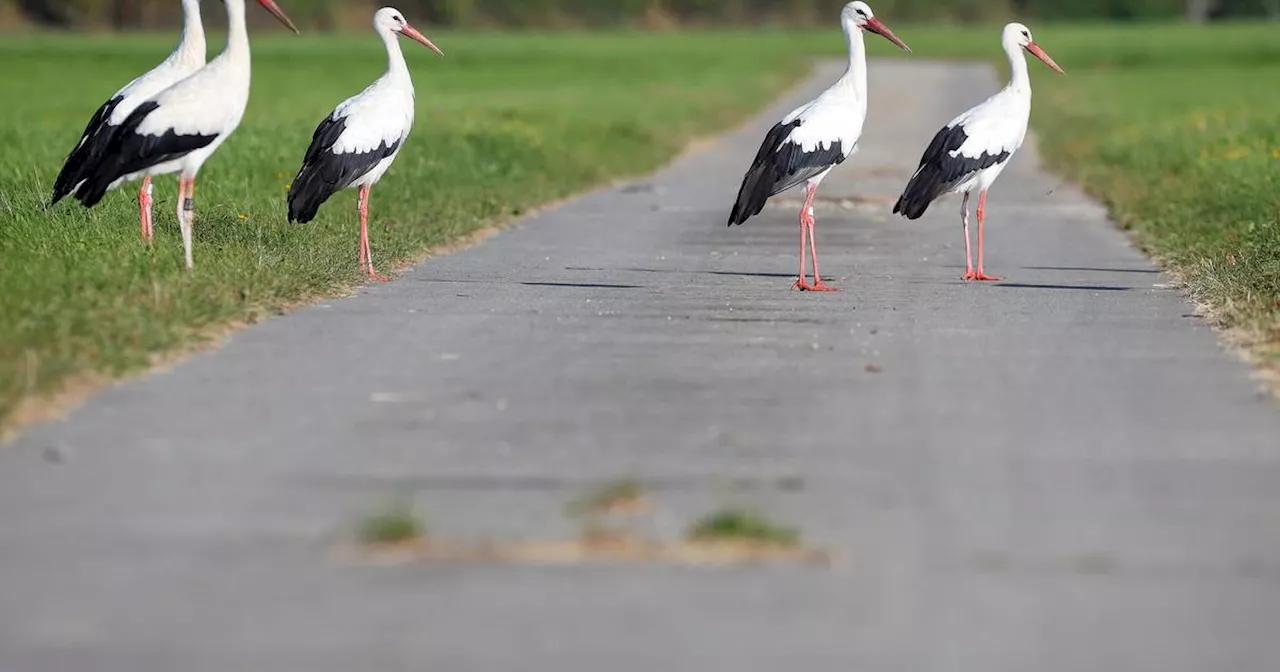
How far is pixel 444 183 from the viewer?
22.4 m

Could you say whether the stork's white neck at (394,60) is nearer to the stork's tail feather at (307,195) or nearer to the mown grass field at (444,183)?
the mown grass field at (444,183)

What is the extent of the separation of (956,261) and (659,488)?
9658 mm

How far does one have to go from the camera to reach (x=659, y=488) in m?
7.82

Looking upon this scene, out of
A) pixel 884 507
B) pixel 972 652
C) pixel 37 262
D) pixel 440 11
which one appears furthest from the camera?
pixel 440 11

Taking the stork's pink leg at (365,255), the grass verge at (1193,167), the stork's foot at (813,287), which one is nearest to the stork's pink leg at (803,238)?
the stork's foot at (813,287)

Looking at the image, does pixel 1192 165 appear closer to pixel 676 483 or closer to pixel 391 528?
pixel 676 483

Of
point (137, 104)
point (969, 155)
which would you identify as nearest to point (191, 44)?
point (137, 104)

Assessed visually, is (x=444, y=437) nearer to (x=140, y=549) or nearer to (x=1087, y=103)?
(x=140, y=549)

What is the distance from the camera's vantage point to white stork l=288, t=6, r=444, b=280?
51.9ft

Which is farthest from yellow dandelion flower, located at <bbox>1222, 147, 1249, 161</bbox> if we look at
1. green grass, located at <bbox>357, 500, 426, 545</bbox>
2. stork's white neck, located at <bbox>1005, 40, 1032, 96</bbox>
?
green grass, located at <bbox>357, 500, 426, 545</bbox>

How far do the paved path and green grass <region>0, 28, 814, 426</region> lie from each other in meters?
0.43

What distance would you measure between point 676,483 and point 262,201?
11.5m

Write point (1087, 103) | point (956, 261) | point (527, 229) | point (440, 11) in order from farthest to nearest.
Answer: point (440, 11) → point (1087, 103) → point (527, 229) → point (956, 261)

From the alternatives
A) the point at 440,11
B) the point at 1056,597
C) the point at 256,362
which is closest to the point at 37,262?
the point at 256,362
